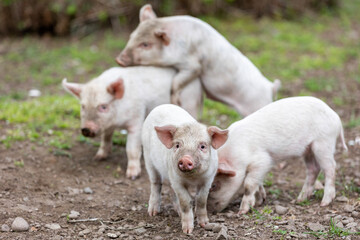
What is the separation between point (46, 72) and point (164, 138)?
7141 mm

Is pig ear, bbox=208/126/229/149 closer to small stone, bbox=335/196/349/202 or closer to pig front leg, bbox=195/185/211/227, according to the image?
pig front leg, bbox=195/185/211/227

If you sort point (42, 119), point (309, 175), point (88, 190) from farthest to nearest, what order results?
point (42, 119) < point (88, 190) < point (309, 175)

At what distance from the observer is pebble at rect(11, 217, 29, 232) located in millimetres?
4895

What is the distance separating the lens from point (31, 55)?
12375 mm

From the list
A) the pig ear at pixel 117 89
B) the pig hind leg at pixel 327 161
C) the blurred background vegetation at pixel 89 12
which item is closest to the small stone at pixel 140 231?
the pig hind leg at pixel 327 161

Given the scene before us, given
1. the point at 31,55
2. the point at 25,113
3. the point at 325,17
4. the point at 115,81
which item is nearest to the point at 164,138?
the point at 115,81

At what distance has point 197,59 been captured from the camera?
23.2ft

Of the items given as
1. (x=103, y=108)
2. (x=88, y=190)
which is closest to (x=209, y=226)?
(x=88, y=190)

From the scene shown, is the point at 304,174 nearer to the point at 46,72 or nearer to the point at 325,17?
the point at 46,72

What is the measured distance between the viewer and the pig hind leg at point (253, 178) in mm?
5539

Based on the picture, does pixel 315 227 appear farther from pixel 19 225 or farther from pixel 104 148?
pixel 104 148

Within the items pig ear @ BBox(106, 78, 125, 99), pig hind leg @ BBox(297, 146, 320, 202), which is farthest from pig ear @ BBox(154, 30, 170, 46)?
pig hind leg @ BBox(297, 146, 320, 202)

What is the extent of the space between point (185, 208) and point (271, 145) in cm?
138

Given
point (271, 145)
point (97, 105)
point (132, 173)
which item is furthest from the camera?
point (132, 173)
